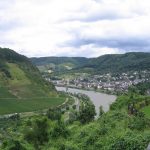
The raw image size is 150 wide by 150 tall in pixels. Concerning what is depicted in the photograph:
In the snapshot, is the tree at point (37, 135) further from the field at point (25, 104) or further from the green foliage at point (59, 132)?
the field at point (25, 104)

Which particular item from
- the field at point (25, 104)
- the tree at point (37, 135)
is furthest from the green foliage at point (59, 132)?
the field at point (25, 104)

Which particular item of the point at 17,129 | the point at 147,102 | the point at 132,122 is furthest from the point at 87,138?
the point at 17,129

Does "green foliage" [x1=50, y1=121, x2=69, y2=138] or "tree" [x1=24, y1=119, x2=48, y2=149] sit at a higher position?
"green foliage" [x1=50, y1=121, x2=69, y2=138]

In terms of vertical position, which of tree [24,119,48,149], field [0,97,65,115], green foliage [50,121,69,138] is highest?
green foliage [50,121,69,138]

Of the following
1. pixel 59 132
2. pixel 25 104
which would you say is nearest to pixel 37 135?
pixel 59 132

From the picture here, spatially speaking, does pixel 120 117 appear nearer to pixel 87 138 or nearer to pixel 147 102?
pixel 87 138

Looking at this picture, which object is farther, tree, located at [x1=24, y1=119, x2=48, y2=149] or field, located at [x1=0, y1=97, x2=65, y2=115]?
field, located at [x1=0, y1=97, x2=65, y2=115]

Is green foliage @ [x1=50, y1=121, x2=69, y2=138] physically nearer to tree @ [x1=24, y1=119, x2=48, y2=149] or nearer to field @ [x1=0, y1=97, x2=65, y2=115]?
tree @ [x1=24, y1=119, x2=48, y2=149]

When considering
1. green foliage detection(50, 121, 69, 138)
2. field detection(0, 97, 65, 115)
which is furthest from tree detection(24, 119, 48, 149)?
field detection(0, 97, 65, 115)

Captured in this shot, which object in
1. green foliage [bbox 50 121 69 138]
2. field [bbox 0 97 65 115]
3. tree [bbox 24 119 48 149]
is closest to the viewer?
green foliage [bbox 50 121 69 138]

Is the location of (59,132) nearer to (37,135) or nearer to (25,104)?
(37,135)
